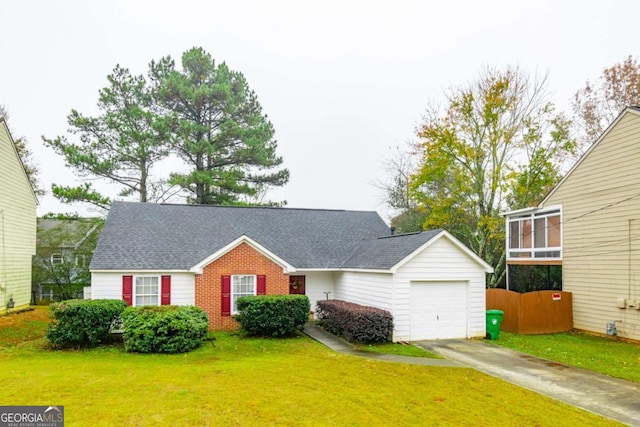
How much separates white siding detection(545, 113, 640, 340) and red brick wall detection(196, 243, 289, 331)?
12185 mm

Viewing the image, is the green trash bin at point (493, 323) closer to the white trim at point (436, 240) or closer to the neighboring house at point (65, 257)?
the white trim at point (436, 240)

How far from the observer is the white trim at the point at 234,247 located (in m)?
17.0

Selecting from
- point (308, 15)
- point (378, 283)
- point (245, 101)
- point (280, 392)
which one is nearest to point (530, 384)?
point (280, 392)

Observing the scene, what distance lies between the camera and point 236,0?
61.0 feet

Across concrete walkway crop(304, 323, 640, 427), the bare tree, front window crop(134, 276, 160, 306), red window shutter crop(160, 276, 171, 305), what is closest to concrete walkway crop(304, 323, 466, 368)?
concrete walkway crop(304, 323, 640, 427)

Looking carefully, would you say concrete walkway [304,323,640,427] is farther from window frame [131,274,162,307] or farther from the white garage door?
window frame [131,274,162,307]

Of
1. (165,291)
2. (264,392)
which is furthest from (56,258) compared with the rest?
(264,392)

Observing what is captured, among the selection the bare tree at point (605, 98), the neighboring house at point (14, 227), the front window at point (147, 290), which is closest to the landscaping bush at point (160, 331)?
the front window at point (147, 290)

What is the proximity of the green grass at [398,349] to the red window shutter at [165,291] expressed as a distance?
25.2 feet

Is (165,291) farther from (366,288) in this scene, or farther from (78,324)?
(366,288)

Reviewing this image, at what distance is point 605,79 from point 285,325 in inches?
1085

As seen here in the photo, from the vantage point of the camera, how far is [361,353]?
517 inches

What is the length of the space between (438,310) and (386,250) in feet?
9.74

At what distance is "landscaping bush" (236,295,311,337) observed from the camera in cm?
1545
